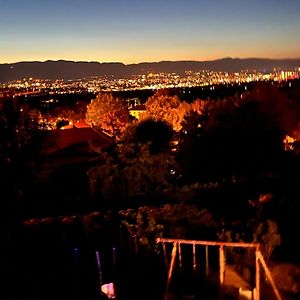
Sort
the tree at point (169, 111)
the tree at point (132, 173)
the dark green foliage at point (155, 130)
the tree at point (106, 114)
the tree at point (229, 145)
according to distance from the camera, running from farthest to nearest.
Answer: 1. the tree at point (106, 114)
2. the tree at point (169, 111)
3. the dark green foliage at point (155, 130)
4. the tree at point (229, 145)
5. the tree at point (132, 173)

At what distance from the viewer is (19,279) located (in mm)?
7855

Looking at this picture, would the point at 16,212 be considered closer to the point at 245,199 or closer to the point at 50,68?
the point at 245,199

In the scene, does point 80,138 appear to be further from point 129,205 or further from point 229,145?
point 129,205

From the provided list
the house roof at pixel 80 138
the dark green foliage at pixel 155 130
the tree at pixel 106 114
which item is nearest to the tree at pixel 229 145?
the dark green foliage at pixel 155 130

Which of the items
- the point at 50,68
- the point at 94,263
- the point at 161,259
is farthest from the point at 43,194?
the point at 50,68

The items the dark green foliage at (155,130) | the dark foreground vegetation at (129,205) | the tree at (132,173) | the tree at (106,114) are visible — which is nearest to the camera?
the dark foreground vegetation at (129,205)

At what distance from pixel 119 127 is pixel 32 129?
19.5 meters

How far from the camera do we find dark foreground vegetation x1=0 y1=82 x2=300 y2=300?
794 centimetres

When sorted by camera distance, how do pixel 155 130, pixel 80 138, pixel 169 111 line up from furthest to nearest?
pixel 169 111 → pixel 155 130 → pixel 80 138

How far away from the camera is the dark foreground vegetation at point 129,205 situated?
7.94 m

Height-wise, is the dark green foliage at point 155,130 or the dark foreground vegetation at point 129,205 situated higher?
the dark green foliage at point 155,130

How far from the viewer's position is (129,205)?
1094 cm

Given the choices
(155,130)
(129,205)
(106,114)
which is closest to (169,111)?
(106,114)

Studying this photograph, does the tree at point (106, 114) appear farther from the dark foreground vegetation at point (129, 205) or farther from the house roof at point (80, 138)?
the dark foreground vegetation at point (129, 205)
